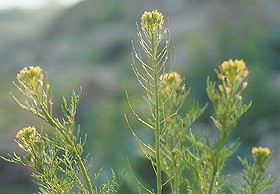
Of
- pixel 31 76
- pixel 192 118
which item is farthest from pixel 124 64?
pixel 31 76

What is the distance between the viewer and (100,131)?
14195 millimetres

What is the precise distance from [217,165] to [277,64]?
17.6 metres

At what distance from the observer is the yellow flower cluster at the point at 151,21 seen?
206 centimetres

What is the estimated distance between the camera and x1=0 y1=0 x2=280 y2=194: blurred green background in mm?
13609

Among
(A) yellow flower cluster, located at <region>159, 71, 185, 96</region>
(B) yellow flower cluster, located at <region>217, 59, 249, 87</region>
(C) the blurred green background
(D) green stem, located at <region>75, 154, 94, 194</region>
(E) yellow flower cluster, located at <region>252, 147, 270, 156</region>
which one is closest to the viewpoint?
(B) yellow flower cluster, located at <region>217, 59, 249, 87</region>

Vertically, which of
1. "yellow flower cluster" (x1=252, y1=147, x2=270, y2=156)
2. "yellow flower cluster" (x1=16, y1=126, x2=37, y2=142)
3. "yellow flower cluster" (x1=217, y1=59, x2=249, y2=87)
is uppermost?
"yellow flower cluster" (x1=217, y1=59, x2=249, y2=87)

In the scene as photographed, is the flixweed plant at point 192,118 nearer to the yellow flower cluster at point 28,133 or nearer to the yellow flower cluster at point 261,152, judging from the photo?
the yellow flower cluster at point 261,152

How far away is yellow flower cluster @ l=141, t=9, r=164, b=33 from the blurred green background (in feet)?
7.78

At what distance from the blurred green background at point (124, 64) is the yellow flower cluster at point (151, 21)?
237 centimetres

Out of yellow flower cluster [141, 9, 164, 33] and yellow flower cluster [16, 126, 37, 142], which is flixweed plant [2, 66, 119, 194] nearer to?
yellow flower cluster [16, 126, 37, 142]

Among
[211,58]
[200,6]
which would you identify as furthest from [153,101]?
[200,6]

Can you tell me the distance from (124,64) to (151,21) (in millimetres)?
24133

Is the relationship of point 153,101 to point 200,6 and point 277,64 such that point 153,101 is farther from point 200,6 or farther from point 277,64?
point 200,6

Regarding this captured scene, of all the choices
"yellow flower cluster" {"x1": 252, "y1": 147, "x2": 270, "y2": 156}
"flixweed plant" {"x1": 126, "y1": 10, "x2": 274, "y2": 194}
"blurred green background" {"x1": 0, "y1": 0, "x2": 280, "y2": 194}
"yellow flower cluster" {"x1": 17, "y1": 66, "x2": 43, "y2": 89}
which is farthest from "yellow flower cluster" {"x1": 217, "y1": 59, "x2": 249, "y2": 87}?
"blurred green background" {"x1": 0, "y1": 0, "x2": 280, "y2": 194}
